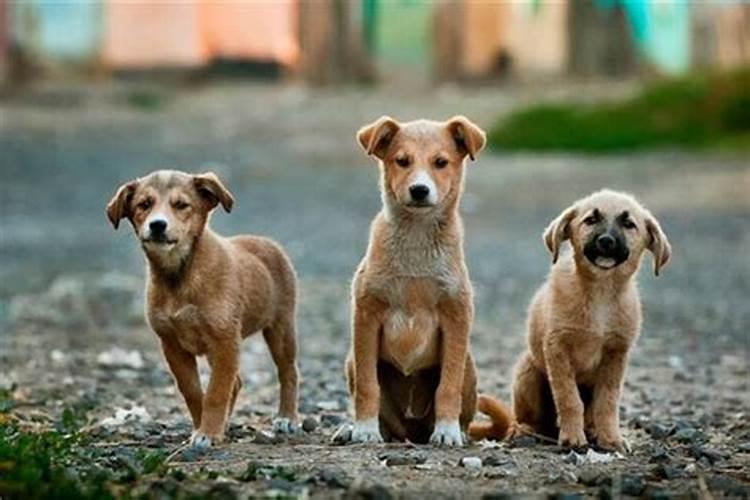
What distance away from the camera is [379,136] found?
24.8ft

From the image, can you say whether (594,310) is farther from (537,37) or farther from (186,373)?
(537,37)

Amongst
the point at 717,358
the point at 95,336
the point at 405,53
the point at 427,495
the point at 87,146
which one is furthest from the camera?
the point at 405,53

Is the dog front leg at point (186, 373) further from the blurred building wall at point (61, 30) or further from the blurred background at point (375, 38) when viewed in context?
the blurred building wall at point (61, 30)

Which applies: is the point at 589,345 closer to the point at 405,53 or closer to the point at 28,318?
the point at 28,318

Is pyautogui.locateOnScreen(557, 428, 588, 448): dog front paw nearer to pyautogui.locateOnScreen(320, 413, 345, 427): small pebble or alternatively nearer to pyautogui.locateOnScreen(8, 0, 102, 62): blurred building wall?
pyautogui.locateOnScreen(320, 413, 345, 427): small pebble

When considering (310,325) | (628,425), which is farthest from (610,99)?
(628,425)

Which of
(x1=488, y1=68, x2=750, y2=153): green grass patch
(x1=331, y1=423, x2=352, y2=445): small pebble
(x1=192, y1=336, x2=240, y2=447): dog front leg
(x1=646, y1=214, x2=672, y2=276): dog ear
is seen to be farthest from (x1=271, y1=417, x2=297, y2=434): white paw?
(x1=488, y1=68, x2=750, y2=153): green grass patch

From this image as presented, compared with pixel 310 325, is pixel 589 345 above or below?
above

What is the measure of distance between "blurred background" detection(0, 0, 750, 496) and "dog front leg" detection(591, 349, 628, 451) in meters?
0.85

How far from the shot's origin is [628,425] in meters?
8.61

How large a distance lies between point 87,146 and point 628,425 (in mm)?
19142

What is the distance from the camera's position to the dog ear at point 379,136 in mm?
7551

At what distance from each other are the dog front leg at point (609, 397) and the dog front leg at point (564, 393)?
8cm

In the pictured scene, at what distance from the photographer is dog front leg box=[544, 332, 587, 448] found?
24.5 ft
